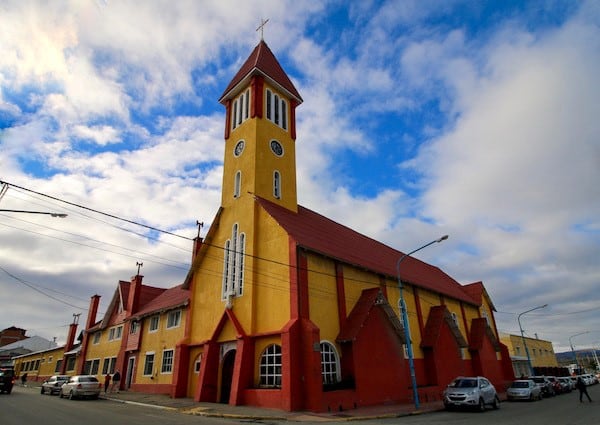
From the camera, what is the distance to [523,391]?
24750 mm

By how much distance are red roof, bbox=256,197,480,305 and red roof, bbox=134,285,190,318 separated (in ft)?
31.1

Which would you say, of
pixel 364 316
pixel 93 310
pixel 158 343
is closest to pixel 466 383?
pixel 364 316

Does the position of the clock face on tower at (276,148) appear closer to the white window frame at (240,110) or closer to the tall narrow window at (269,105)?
the tall narrow window at (269,105)

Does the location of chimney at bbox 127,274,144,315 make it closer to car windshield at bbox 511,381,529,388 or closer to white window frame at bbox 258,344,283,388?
white window frame at bbox 258,344,283,388

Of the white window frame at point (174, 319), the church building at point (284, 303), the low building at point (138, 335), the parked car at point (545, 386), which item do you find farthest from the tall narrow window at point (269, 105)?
the parked car at point (545, 386)

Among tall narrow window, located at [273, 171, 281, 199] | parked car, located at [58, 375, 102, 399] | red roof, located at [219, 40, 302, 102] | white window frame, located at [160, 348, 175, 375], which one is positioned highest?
red roof, located at [219, 40, 302, 102]

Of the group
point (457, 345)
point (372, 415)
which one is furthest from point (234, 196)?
point (457, 345)

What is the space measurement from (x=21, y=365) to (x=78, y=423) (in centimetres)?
6061

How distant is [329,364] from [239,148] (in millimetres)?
14703

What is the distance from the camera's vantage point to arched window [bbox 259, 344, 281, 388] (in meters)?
17.8

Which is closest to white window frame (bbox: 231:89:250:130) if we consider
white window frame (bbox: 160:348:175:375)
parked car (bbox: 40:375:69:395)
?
white window frame (bbox: 160:348:175:375)

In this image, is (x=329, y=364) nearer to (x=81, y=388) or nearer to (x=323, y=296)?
(x=323, y=296)

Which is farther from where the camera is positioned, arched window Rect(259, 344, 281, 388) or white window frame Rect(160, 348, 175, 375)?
white window frame Rect(160, 348, 175, 375)

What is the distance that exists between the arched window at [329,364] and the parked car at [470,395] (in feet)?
17.6
